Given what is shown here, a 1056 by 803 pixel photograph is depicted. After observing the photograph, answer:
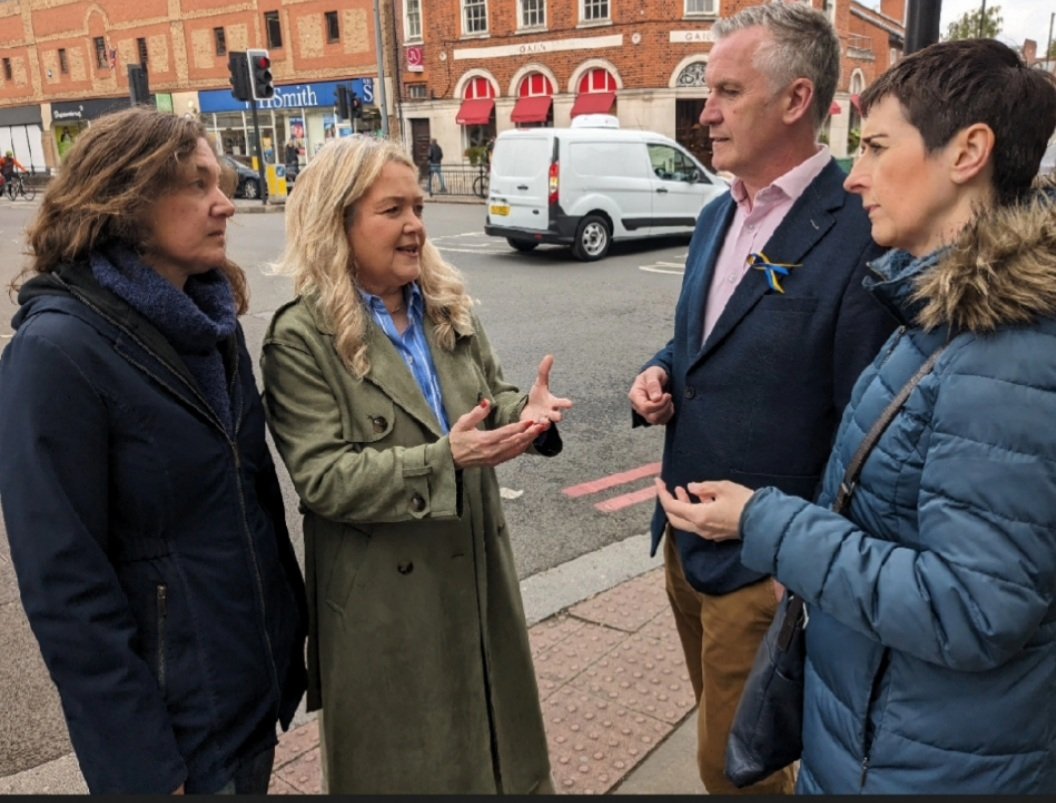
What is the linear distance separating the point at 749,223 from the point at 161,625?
5.50ft

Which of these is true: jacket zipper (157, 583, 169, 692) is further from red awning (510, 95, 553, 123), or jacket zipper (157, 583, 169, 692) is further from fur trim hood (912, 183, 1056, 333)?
red awning (510, 95, 553, 123)

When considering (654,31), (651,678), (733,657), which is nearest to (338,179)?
(733,657)

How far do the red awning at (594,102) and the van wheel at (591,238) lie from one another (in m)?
16.7

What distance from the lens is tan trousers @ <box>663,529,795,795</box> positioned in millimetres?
2135

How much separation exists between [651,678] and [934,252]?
218 centimetres

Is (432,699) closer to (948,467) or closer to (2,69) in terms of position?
(948,467)

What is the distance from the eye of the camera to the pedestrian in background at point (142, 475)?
4.87 ft

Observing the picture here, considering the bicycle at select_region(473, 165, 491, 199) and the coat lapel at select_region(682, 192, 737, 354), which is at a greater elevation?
the coat lapel at select_region(682, 192, 737, 354)

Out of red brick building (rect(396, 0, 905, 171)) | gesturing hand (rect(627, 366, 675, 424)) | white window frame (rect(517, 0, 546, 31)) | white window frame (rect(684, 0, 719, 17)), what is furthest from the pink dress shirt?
white window frame (rect(517, 0, 546, 31))

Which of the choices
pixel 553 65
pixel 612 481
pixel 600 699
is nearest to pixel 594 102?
pixel 553 65

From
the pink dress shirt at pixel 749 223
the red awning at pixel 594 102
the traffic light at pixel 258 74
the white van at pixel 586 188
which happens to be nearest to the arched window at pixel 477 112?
the red awning at pixel 594 102

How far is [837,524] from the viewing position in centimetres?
142

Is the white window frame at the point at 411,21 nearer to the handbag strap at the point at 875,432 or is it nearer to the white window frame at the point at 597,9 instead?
the white window frame at the point at 597,9

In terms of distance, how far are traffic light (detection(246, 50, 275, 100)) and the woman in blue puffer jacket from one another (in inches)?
847
